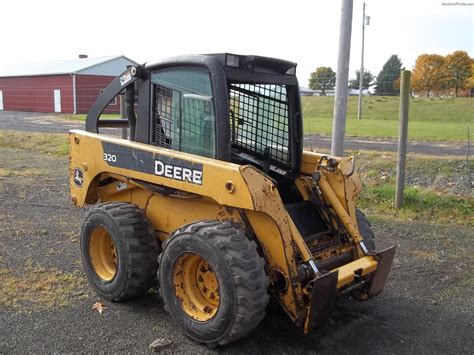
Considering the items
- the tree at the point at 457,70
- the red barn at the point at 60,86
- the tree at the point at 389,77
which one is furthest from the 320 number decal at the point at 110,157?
the tree at the point at 457,70

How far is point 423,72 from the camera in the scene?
240 ft

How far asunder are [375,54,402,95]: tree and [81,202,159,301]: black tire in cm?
4498

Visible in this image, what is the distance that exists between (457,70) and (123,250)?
70087 millimetres

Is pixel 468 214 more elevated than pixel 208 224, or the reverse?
pixel 208 224

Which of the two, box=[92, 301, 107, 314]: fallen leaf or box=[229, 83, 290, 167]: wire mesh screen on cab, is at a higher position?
box=[229, 83, 290, 167]: wire mesh screen on cab

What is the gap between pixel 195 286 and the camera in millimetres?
4133

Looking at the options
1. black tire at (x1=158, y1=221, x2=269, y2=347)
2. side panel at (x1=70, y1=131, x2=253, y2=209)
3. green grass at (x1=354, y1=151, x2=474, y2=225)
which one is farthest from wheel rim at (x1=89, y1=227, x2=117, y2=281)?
green grass at (x1=354, y1=151, x2=474, y2=225)

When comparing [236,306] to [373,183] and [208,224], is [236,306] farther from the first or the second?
[373,183]

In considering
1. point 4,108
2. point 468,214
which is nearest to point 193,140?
point 468,214

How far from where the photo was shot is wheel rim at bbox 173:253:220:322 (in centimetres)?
400

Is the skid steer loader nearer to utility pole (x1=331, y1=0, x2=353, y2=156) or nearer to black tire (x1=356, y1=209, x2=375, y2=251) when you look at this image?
black tire (x1=356, y1=209, x2=375, y2=251)

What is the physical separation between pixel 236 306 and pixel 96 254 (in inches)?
72.9

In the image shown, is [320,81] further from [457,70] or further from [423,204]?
[457,70]

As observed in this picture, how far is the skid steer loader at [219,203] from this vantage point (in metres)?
3.76
